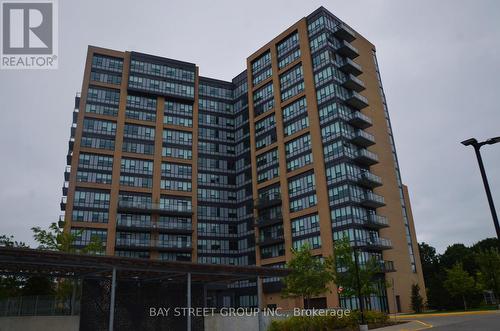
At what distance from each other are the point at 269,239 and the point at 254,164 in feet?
52.0

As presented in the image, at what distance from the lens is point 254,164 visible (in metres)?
82.7

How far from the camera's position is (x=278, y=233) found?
74125 mm

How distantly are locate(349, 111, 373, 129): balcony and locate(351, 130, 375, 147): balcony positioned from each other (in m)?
1.39

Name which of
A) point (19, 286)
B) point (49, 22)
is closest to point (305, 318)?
point (49, 22)

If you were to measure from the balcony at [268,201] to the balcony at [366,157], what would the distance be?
15.6 meters

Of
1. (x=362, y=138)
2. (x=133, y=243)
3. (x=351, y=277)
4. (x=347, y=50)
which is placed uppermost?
(x=347, y=50)

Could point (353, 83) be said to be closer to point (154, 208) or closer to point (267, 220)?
point (267, 220)

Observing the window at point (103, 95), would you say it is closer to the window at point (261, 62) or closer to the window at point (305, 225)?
the window at point (261, 62)

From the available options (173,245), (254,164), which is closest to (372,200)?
(254,164)

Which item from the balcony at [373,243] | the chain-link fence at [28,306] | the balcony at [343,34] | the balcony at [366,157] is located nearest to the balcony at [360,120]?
the balcony at [366,157]

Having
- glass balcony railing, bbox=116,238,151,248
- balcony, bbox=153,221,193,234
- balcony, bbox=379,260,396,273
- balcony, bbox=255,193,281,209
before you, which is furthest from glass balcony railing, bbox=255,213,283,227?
glass balcony railing, bbox=116,238,151,248

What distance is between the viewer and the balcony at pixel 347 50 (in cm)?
7350

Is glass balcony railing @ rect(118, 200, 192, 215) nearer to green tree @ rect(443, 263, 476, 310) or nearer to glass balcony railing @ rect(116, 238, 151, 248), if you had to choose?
glass balcony railing @ rect(116, 238, 151, 248)

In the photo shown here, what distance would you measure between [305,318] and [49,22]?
28.4 metres
